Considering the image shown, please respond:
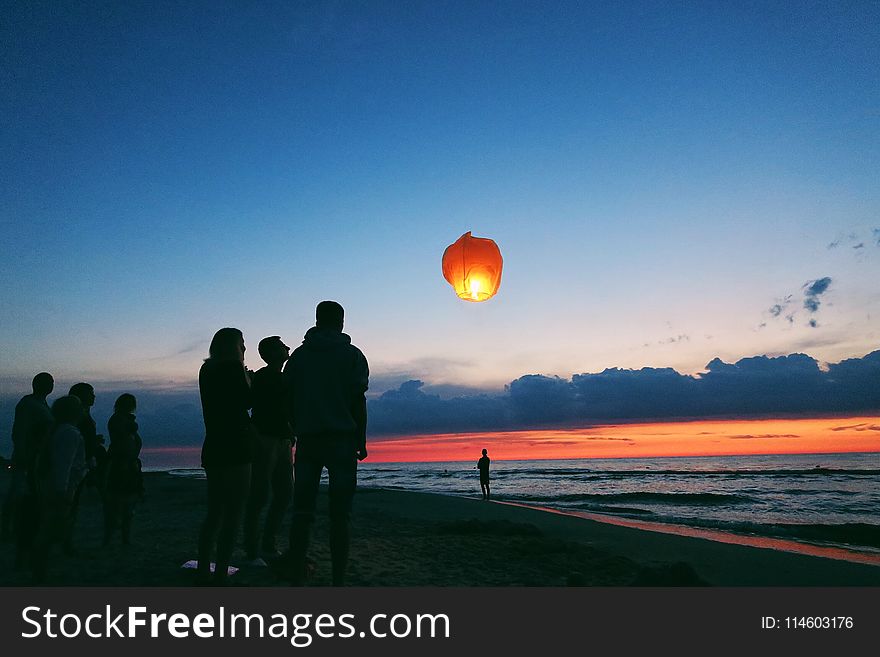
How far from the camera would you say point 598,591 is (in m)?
3.51

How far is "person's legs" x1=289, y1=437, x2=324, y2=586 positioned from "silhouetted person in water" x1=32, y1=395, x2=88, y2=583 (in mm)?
1845

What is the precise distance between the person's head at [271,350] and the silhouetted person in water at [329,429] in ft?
3.80

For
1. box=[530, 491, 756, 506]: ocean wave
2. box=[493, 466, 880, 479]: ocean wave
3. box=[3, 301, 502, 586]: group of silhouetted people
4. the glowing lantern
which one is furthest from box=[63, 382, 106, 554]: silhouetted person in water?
box=[493, 466, 880, 479]: ocean wave

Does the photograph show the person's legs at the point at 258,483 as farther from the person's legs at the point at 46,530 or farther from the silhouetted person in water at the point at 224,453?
the person's legs at the point at 46,530

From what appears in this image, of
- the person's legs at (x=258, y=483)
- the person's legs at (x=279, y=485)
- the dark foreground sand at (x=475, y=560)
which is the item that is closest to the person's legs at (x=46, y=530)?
the dark foreground sand at (x=475, y=560)

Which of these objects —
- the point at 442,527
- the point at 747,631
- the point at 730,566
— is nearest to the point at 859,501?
the point at 730,566

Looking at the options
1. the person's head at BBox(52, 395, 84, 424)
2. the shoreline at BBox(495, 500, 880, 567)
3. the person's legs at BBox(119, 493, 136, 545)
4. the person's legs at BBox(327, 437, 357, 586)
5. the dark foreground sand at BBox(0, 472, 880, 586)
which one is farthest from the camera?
the shoreline at BBox(495, 500, 880, 567)

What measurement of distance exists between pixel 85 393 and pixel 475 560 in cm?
455

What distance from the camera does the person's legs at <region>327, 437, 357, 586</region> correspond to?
3.43 m

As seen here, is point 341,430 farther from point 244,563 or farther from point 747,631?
point 747,631

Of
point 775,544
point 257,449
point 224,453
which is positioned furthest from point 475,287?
point 775,544

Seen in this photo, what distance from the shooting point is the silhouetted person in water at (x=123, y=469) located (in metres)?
5.82

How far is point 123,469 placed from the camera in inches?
236

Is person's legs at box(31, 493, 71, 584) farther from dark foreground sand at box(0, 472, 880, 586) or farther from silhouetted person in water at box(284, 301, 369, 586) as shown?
silhouetted person in water at box(284, 301, 369, 586)
